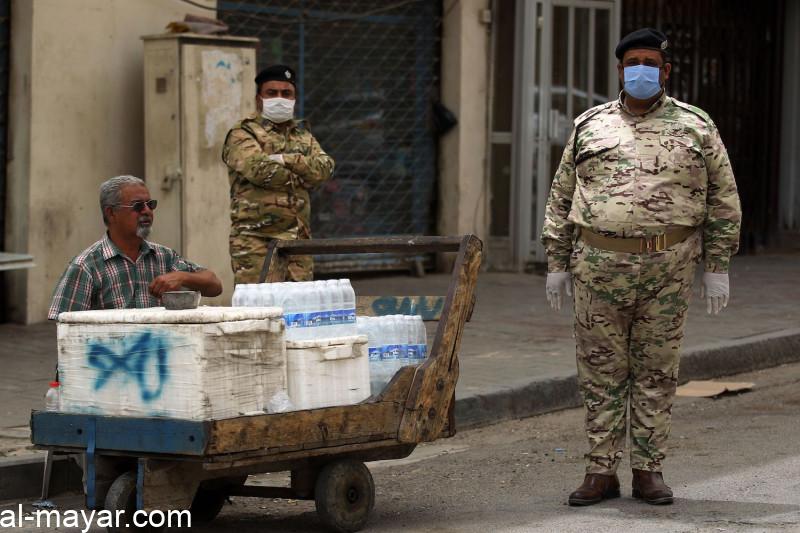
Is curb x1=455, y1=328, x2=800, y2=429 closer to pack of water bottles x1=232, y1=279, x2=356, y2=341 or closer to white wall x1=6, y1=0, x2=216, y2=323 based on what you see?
pack of water bottles x1=232, y1=279, x2=356, y2=341

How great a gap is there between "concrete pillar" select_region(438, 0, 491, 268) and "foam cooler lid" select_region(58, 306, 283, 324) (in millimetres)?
8783

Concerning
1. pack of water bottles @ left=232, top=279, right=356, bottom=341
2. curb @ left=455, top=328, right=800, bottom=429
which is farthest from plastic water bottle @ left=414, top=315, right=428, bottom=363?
curb @ left=455, top=328, right=800, bottom=429

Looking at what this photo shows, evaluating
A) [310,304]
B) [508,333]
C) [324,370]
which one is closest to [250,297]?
[310,304]

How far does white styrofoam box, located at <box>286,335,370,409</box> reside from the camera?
5.37 meters

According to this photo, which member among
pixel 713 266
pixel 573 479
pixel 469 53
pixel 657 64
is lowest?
pixel 573 479

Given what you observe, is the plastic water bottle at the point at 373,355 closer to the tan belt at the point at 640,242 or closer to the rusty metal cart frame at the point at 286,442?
the rusty metal cart frame at the point at 286,442

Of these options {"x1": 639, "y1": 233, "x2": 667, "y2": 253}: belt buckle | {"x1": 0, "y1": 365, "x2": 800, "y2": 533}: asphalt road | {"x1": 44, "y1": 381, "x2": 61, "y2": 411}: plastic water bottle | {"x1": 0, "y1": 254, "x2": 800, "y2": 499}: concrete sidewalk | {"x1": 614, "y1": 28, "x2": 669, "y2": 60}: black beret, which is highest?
{"x1": 614, "y1": 28, "x2": 669, "y2": 60}: black beret

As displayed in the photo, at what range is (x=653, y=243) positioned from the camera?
230 inches

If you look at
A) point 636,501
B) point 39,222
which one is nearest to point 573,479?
point 636,501

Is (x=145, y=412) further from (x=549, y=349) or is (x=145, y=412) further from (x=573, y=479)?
(x=549, y=349)

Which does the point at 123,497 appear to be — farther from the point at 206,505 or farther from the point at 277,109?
the point at 277,109

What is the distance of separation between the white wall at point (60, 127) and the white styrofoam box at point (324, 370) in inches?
217

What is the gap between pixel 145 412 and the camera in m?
5.18

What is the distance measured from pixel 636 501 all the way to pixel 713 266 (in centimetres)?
98
